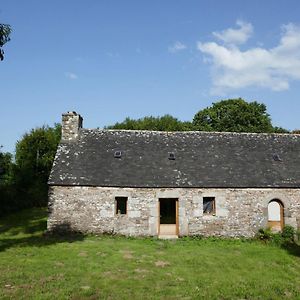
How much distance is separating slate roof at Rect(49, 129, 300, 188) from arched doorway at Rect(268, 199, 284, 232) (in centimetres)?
108

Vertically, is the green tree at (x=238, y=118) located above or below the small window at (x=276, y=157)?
above

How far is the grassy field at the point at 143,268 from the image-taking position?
1109cm

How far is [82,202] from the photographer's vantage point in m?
19.9

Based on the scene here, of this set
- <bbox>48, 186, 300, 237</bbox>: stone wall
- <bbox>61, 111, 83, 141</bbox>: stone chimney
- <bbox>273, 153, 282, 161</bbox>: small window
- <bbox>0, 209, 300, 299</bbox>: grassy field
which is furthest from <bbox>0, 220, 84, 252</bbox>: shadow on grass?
<bbox>273, 153, 282, 161</bbox>: small window

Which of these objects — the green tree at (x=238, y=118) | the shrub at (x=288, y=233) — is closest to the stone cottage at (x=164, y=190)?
the shrub at (x=288, y=233)

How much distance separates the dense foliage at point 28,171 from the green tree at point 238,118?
1946cm

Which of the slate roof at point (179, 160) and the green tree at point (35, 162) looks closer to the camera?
the slate roof at point (179, 160)

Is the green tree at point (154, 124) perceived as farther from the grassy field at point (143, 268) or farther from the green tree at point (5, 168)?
the grassy field at point (143, 268)

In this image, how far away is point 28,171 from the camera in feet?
119

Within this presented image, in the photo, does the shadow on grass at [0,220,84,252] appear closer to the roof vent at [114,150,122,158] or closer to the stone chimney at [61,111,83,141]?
the roof vent at [114,150,122,158]

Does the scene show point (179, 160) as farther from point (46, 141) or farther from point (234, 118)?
point (234, 118)

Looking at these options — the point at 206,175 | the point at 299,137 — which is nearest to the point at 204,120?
the point at 299,137

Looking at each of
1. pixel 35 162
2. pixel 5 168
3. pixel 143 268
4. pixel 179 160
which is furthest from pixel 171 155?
pixel 5 168

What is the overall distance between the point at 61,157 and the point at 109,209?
4391 millimetres
